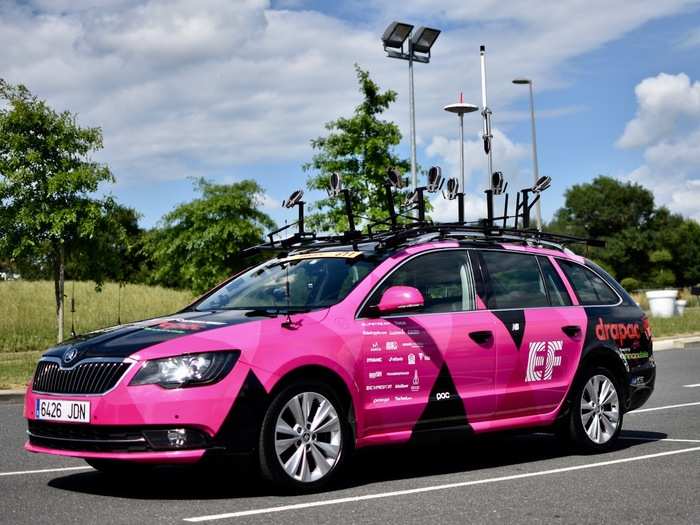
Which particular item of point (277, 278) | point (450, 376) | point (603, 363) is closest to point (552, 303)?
point (603, 363)

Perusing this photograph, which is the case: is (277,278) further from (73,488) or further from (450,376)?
(73,488)

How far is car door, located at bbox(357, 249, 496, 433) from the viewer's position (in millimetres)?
7375

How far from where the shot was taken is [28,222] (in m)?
25.6

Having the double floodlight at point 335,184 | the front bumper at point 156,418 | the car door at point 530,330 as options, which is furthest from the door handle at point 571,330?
the front bumper at point 156,418

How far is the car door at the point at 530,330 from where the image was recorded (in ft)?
27.0

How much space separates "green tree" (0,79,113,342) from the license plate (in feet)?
62.8

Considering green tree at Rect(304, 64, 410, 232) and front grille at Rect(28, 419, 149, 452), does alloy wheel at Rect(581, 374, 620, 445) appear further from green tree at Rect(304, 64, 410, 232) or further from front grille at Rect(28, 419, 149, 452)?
green tree at Rect(304, 64, 410, 232)

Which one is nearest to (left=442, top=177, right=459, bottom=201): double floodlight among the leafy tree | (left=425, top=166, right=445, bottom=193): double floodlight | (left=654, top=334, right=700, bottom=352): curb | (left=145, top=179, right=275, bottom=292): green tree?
(left=425, top=166, right=445, bottom=193): double floodlight

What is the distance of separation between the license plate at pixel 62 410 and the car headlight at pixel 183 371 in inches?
16.0

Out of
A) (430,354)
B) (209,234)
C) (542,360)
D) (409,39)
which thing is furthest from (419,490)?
(209,234)

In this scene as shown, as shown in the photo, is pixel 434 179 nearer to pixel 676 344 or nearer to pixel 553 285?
pixel 553 285

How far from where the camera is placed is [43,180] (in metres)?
26.4

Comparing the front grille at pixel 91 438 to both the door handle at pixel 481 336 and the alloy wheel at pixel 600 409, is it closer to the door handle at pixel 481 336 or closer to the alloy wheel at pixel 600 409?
the door handle at pixel 481 336

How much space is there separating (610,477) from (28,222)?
2054cm
